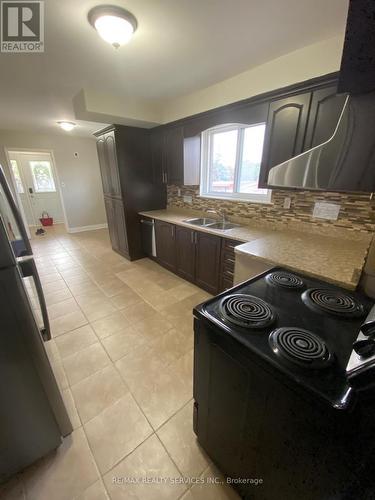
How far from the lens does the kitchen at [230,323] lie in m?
0.70

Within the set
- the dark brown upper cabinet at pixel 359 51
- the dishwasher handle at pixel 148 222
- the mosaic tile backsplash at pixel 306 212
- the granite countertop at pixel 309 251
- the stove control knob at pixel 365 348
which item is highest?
the dark brown upper cabinet at pixel 359 51

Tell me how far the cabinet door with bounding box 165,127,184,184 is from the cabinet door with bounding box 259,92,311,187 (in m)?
1.37

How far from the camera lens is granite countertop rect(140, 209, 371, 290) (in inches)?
53.7

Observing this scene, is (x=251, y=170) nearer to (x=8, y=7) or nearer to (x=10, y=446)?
(x=8, y=7)

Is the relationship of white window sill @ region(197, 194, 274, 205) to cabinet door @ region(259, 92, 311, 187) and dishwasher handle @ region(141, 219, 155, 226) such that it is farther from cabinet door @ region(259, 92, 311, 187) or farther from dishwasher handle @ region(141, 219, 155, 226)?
dishwasher handle @ region(141, 219, 155, 226)

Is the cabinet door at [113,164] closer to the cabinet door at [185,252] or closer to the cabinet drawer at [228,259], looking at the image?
the cabinet door at [185,252]

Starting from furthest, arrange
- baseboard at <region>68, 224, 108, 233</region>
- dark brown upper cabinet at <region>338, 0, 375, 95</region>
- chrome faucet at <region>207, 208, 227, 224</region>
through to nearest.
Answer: baseboard at <region>68, 224, 108, 233</region> < chrome faucet at <region>207, 208, 227, 224</region> < dark brown upper cabinet at <region>338, 0, 375, 95</region>

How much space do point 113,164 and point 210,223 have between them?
1876 mm

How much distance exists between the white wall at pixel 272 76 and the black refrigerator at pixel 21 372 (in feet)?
7.57

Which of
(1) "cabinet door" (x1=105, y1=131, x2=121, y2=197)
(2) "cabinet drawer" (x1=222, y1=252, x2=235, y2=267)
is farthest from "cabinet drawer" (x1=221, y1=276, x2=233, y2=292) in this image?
(1) "cabinet door" (x1=105, y1=131, x2=121, y2=197)

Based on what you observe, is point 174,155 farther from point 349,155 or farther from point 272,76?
point 349,155

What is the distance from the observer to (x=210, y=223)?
3039 mm

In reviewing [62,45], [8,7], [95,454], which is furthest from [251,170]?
[95,454]

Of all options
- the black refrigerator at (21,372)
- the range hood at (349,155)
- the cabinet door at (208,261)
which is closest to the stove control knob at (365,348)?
the range hood at (349,155)
